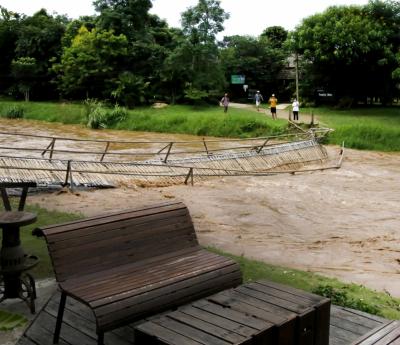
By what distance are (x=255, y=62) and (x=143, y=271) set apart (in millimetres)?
37479

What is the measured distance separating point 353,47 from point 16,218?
2929 cm

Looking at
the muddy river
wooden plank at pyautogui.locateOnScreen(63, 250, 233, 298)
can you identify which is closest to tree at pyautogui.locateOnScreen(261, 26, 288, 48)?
the muddy river

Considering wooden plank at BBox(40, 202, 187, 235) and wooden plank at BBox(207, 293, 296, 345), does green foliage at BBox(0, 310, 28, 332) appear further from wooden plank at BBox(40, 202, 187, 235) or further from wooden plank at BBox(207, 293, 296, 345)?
wooden plank at BBox(207, 293, 296, 345)

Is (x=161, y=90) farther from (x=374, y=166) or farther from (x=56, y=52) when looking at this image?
(x=374, y=166)

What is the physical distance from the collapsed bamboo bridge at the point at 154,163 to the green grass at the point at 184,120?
7.80 feet

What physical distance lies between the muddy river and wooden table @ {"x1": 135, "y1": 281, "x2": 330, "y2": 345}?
3.04 metres

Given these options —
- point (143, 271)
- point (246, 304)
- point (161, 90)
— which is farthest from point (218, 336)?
point (161, 90)

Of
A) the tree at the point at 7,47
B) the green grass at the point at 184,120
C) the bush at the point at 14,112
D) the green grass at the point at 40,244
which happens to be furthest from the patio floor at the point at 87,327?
the tree at the point at 7,47

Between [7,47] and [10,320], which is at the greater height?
[7,47]

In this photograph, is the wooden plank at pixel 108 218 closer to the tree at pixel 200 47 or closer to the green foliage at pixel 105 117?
the green foliage at pixel 105 117

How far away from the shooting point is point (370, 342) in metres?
3.13

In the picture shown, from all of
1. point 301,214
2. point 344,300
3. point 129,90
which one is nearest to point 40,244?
point 344,300

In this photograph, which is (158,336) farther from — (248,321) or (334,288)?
(334,288)

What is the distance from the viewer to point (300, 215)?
1084cm
